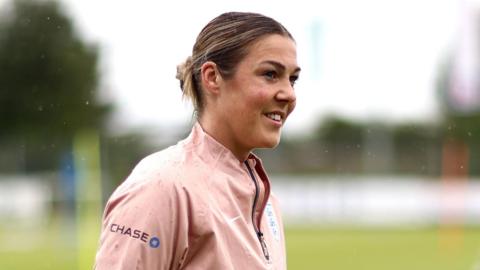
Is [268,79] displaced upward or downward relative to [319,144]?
upward

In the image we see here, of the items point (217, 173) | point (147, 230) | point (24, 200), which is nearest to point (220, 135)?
point (217, 173)

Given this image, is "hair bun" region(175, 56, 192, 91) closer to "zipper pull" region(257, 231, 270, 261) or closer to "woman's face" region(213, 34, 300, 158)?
"woman's face" region(213, 34, 300, 158)

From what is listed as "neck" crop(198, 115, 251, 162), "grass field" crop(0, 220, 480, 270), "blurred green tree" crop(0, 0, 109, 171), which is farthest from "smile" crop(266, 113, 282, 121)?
"blurred green tree" crop(0, 0, 109, 171)

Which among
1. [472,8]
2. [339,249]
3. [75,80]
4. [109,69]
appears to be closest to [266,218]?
[339,249]

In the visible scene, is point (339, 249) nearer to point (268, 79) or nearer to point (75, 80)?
point (268, 79)

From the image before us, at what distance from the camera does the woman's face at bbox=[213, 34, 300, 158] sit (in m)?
2.58

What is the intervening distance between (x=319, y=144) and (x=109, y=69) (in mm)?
6450

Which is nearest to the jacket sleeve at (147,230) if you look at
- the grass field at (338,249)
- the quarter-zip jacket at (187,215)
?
the quarter-zip jacket at (187,215)

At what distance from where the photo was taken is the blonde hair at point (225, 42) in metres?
2.60

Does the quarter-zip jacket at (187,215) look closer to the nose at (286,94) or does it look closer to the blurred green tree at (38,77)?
the nose at (286,94)

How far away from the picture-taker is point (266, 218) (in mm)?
2758

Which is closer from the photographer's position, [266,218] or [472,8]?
[266,218]

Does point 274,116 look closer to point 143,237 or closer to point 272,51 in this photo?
point 272,51

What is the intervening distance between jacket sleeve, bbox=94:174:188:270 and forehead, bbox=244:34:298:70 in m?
0.38
